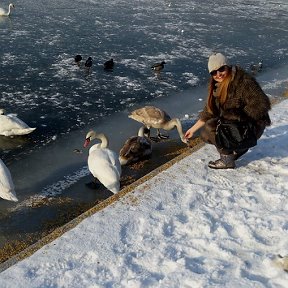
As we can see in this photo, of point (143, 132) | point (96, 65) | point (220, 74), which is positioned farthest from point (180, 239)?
point (96, 65)

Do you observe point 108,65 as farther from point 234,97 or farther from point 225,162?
point 234,97

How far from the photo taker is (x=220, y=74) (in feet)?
17.4

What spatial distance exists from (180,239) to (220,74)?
2124mm

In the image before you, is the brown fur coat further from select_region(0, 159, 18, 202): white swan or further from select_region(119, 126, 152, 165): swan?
select_region(0, 159, 18, 202): white swan

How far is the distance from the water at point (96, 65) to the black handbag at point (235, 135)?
7.64ft

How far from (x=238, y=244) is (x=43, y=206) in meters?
3.07

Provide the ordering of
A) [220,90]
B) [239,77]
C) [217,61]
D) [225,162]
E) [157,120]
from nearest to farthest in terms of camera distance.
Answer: [217,61], [239,77], [220,90], [225,162], [157,120]

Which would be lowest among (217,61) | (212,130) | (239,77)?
(212,130)

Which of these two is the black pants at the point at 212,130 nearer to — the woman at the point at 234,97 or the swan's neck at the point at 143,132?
the woman at the point at 234,97

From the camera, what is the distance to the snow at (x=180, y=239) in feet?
13.0

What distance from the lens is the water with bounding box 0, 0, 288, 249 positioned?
778cm

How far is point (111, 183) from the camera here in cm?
622

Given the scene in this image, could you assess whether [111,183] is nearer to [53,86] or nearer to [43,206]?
[43,206]

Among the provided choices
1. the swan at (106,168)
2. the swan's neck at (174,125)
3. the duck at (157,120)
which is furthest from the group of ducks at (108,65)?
the swan at (106,168)
